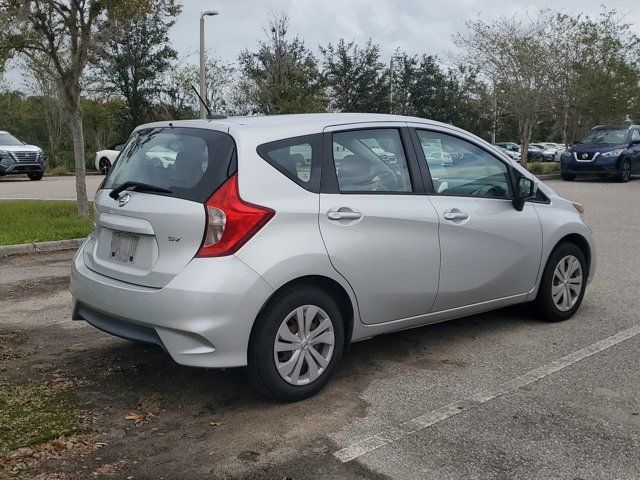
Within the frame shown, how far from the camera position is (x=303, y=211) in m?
3.86

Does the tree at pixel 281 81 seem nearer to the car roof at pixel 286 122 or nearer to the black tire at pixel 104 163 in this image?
the black tire at pixel 104 163

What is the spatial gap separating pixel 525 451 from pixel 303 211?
1704 millimetres

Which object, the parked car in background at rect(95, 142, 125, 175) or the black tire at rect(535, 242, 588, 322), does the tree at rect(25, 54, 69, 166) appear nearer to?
the parked car in background at rect(95, 142, 125, 175)

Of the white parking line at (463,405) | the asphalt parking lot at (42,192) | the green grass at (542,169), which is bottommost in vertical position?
the asphalt parking lot at (42,192)

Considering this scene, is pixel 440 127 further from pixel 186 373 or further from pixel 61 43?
pixel 61 43

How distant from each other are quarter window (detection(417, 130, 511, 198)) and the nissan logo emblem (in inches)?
77.5

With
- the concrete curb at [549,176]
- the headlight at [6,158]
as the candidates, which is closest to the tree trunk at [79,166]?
the headlight at [6,158]

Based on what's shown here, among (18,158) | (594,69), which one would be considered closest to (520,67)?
(594,69)

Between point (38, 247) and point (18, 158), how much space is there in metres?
15.6

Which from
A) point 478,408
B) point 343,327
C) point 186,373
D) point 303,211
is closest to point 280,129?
point 303,211

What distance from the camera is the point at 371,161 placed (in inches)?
171

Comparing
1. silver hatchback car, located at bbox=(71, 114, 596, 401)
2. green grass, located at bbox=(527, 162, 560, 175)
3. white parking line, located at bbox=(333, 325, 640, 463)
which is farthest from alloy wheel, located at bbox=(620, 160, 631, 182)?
silver hatchback car, located at bbox=(71, 114, 596, 401)

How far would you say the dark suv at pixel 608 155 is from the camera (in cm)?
2130

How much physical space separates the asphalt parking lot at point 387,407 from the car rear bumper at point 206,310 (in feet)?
1.30
